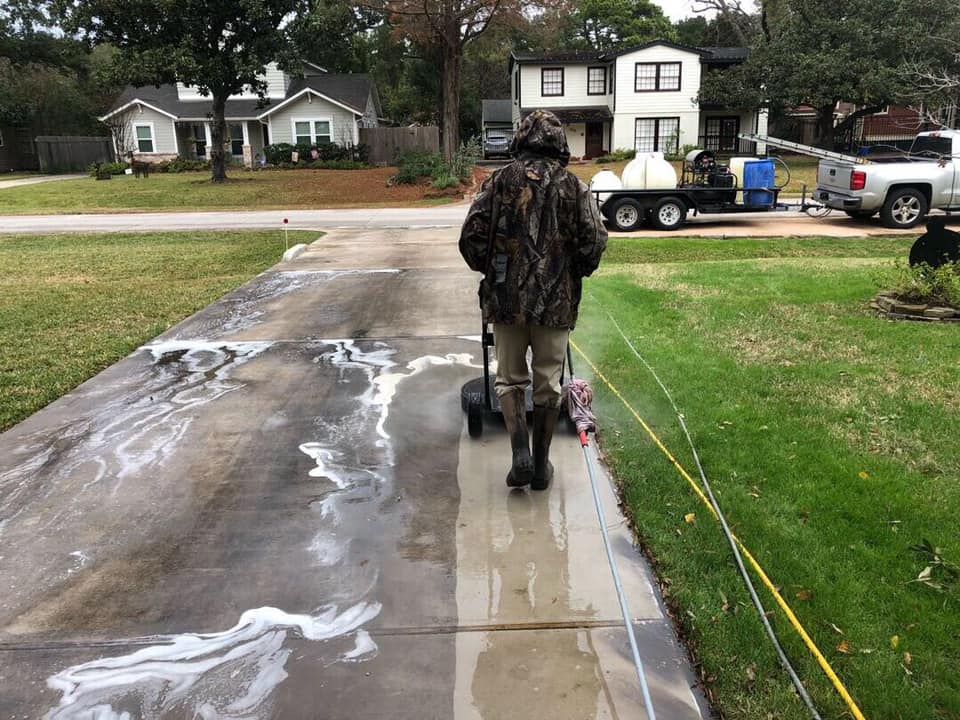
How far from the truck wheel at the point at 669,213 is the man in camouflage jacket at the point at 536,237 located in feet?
38.9

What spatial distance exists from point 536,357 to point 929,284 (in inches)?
191

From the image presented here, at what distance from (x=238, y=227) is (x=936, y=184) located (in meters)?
14.1

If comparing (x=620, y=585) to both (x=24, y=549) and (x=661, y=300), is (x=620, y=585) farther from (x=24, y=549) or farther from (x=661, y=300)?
(x=661, y=300)

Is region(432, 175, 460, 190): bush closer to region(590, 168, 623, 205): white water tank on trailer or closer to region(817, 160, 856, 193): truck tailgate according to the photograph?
region(590, 168, 623, 205): white water tank on trailer

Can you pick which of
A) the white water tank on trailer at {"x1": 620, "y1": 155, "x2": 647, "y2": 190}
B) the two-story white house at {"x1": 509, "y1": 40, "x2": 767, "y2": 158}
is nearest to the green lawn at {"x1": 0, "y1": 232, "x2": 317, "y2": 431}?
the white water tank on trailer at {"x1": 620, "y1": 155, "x2": 647, "y2": 190}

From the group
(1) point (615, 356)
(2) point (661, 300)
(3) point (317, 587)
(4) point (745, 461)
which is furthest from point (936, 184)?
(3) point (317, 587)

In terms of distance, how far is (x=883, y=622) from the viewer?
9.14 feet

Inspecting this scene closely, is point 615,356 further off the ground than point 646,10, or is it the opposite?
point 646,10

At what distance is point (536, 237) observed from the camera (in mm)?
3461

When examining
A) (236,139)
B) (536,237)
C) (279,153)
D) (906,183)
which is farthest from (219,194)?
(536,237)

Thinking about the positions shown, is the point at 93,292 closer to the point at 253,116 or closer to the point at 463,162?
the point at 463,162

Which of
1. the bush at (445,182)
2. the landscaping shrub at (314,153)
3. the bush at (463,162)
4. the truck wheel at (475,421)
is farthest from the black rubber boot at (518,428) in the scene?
the landscaping shrub at (314,153)

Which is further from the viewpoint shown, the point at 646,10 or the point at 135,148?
the point at 646,10

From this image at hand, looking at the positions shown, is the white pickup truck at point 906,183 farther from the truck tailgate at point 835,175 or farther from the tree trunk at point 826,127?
the tree trunk at point 826,127
